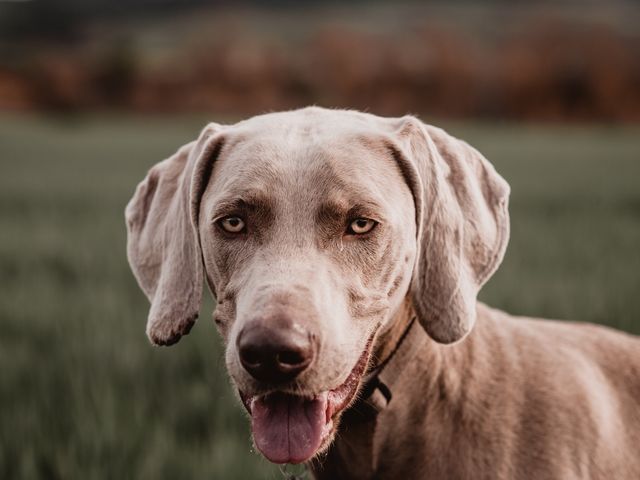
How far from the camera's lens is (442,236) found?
7.39ft

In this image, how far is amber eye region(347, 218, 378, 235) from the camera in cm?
212

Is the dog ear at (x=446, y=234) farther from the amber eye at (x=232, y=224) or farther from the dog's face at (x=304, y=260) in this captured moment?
the amber eye at (x=232, y=224)

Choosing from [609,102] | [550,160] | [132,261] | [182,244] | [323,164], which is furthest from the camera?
[609,102]

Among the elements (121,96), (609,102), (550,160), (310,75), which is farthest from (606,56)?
(121,96)

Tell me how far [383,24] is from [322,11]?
15831mm

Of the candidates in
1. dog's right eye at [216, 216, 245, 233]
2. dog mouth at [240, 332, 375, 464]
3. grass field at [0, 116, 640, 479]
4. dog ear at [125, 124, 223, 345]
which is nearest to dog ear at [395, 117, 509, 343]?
dog mouth at [240, 332, 375, 464]

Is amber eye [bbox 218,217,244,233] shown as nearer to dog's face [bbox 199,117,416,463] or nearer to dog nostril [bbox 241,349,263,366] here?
dog's face [bbox 199,117,416,463]

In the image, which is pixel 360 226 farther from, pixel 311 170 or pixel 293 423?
pixel 293 423

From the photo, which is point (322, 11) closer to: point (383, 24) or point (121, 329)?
point (383, 24)

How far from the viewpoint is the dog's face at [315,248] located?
191cm

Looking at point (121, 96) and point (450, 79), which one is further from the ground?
point (450, 79)

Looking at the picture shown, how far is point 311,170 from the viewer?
215cm

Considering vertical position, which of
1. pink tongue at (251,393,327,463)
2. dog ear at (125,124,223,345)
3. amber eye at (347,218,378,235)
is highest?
amber eye at (347,218,378,235)

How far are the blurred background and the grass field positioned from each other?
0.02 m
